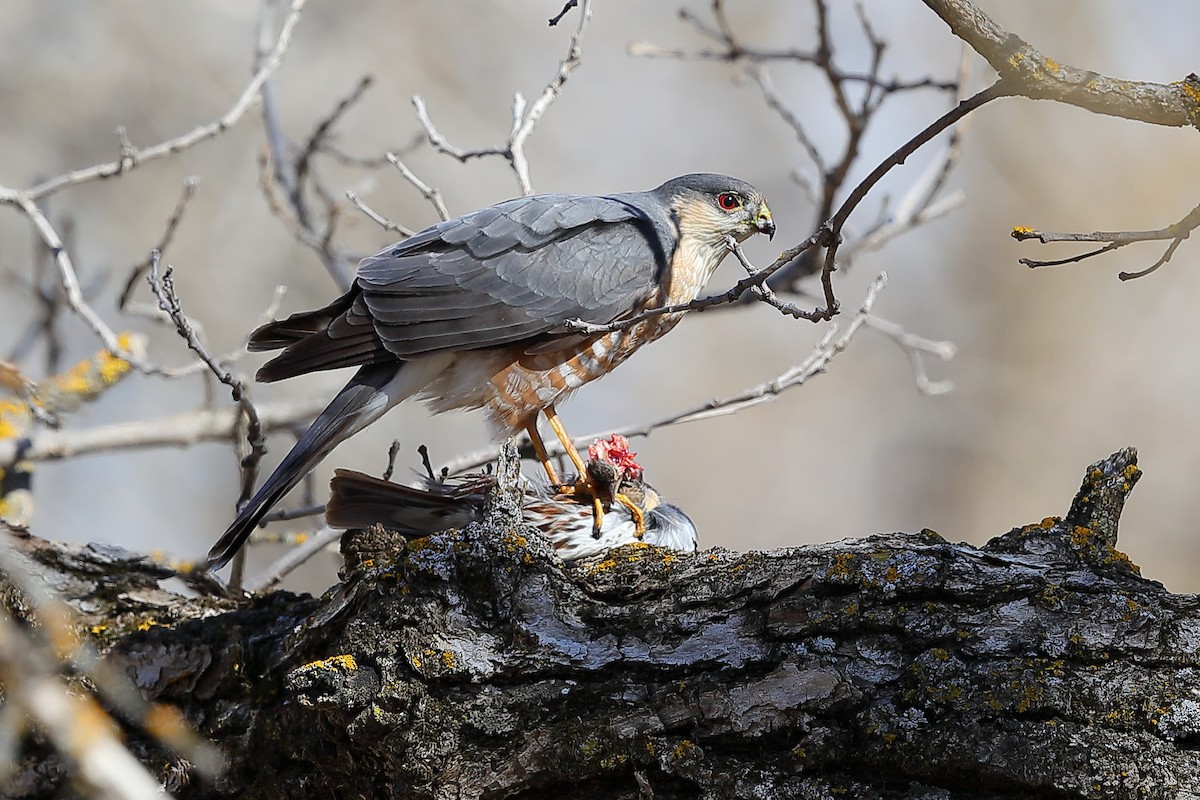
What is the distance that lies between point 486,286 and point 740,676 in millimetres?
2005

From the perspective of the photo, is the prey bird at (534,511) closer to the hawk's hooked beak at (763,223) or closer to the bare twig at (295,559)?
the bare twig at (295,559)

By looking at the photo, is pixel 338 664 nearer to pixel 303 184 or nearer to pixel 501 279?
pixel 501 279

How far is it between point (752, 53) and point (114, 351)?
2.94 meters

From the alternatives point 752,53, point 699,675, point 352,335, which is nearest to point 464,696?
point 699,675

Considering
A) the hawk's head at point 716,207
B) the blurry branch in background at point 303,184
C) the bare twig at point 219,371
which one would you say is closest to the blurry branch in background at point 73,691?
the bare twig at point 219,371

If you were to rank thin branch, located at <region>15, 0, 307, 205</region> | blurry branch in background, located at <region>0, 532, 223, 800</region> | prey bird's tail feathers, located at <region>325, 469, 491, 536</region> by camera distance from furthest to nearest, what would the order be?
thin branch, located at <region>15, 0, 307, 205</region> → prey bird's tail feathers, located at <region>325, 469, 491, 536</region> → blurry branch in background, located at <region>0, 532, 223, 800</region>

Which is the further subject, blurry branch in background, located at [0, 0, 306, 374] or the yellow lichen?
blurry branch in background, located at [0, 0, 306, 374]

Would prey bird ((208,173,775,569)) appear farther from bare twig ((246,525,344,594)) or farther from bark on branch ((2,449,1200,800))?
bark on branch ((2,449,1200,800))

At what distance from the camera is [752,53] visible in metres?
4.74

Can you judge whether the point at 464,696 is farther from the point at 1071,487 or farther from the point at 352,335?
the point at 1071,487

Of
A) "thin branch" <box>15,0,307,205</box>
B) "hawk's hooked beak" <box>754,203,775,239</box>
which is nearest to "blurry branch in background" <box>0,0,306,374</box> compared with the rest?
"thin branch" <box>15,0,307,205</box>

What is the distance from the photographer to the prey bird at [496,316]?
3645mm

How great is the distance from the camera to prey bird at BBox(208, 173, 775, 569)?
12.0 ft

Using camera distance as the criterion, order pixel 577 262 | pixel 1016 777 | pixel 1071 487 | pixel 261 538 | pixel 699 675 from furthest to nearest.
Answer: pixel 1071 487 → pixel 261 538 → pixel 577 262 → pixel 699 675 → pixel 1016 777
